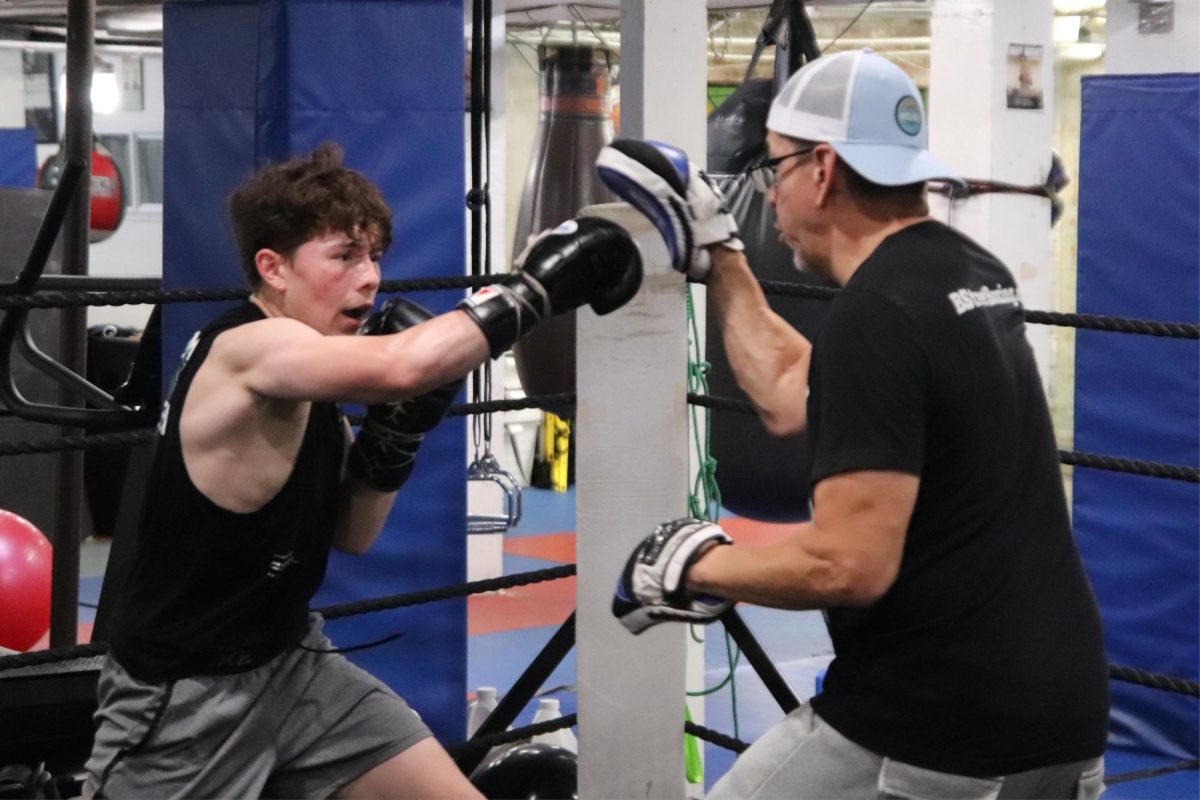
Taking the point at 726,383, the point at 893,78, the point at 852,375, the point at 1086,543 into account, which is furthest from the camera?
the point at 1086,543

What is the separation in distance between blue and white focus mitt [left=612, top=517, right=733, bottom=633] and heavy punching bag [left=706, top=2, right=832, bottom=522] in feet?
6.77

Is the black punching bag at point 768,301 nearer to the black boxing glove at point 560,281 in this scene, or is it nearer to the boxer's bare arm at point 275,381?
the black boxing glove at point 560,281

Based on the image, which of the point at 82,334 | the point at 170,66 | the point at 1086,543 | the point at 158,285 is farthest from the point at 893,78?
the point at 1086,543

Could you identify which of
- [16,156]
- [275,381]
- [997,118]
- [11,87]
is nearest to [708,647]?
[997,118]

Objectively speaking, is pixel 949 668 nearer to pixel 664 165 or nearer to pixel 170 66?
pixel 664 165

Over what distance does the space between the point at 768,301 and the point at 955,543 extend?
228 cm

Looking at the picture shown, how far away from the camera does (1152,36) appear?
A: 176 inches

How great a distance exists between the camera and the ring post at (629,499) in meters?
2.50

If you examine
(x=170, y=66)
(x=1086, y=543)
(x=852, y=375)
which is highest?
(x=170, y=66)

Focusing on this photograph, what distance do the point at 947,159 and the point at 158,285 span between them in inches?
88.0

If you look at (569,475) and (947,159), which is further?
(569,475)

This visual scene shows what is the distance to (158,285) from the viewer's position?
122 inches

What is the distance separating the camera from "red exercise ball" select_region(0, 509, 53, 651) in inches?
156

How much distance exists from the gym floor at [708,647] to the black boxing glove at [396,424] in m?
1.46
